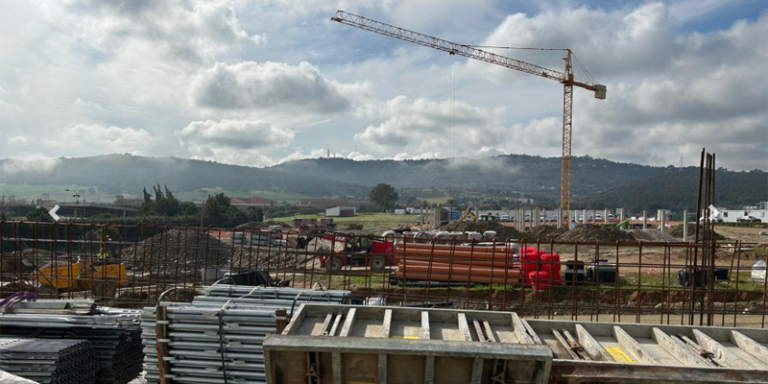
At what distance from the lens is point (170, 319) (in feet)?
25.1

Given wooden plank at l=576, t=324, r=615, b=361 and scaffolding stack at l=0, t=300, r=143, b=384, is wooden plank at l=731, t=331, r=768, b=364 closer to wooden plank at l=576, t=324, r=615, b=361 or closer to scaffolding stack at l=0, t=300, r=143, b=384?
wooden plank at l=576, t=324, r=615, b=361

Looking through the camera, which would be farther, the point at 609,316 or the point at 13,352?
the point at 609,316

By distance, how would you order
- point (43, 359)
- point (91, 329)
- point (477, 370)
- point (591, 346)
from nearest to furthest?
1. point (477, 370)
2. point (591, 346)
3. point (43, 359)
4. point (91, 329)

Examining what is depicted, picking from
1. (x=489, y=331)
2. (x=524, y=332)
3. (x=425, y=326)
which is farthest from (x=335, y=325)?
(x=524, y=332)

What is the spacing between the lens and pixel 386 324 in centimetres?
564

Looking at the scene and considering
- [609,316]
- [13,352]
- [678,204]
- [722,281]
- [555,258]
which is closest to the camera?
[13,352]

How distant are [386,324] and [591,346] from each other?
2.26 meters

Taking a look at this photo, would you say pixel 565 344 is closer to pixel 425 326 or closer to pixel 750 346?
pixel 425 326

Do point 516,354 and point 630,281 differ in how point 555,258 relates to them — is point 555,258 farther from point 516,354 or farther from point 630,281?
point 516,354

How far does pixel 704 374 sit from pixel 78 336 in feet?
32.6

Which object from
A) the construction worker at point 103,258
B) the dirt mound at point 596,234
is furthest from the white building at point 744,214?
the construction worker at point 103,258

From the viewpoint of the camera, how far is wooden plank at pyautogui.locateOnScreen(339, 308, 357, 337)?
17.6 ft

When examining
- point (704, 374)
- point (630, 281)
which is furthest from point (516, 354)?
point (630, 281)

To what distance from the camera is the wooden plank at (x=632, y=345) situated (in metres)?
5.22
